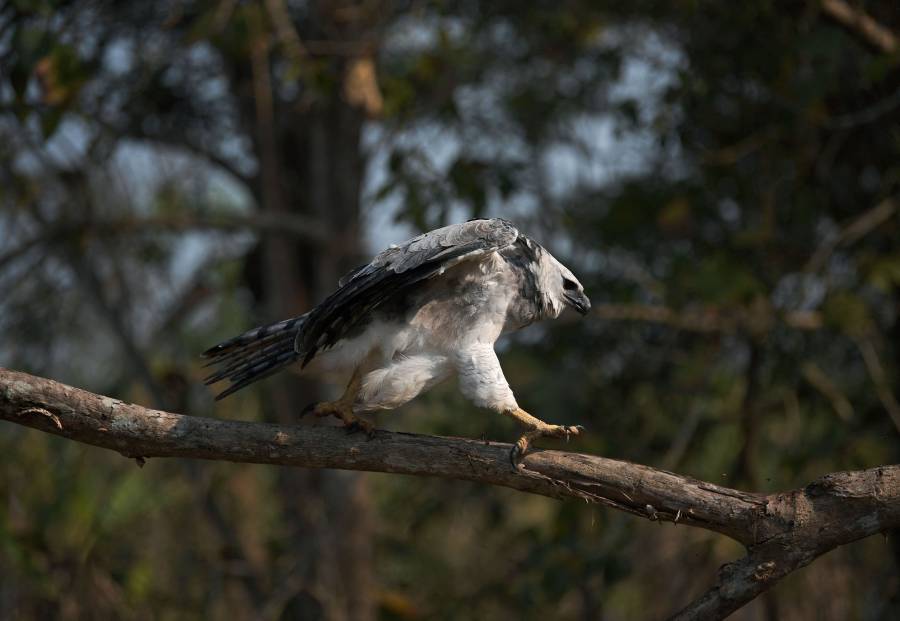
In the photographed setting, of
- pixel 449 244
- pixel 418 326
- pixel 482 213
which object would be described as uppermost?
pixel 482 213

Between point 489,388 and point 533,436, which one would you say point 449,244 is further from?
point 533,436

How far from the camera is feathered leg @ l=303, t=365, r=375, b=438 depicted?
285cm

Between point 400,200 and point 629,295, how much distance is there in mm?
1436

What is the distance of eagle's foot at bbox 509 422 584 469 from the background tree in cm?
163

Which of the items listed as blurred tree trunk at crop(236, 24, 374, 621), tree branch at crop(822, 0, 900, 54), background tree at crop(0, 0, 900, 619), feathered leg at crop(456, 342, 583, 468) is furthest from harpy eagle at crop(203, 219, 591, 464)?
blurred tree trunk at crop(236, 24, 374, 621)

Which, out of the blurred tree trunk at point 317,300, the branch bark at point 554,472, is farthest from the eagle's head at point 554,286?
the blurred tree trunk at point 317,300

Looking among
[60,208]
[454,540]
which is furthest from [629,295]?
[454,540]

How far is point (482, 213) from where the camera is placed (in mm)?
4867

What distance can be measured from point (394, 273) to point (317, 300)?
3.70 metres

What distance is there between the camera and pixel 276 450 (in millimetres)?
2709

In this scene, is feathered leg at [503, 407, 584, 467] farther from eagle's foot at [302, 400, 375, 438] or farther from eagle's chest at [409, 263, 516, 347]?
eagle's foot at [302, 400, 375, 438]

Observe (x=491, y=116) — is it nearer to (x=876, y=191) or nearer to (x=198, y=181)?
(x=198, y=181)

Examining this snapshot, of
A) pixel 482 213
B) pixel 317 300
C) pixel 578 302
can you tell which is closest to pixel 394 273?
pixel 578 302

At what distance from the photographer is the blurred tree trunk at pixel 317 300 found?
6.03 m
